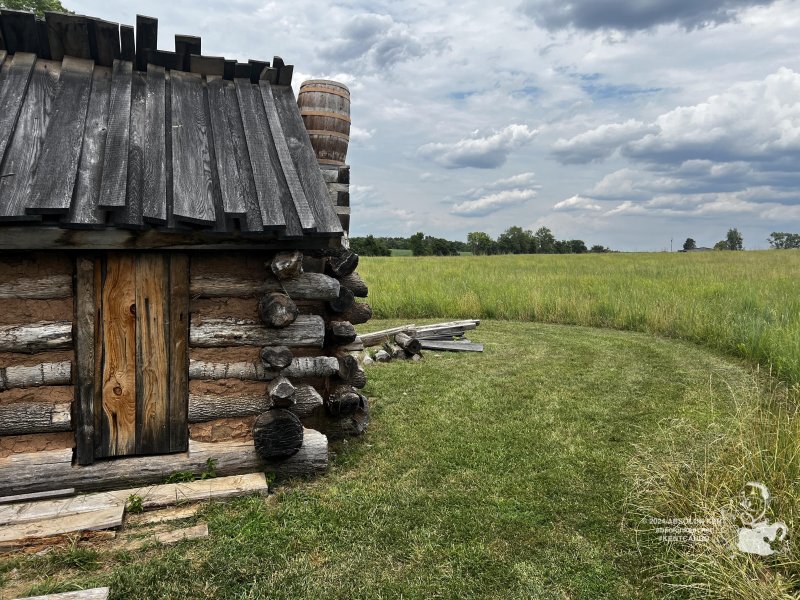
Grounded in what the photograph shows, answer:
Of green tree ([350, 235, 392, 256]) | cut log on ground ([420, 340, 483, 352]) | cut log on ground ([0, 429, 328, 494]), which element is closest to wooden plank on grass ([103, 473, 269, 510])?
cut log on ground ([0, 429, 328, 494])

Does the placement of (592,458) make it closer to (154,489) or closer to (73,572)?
(154,489)

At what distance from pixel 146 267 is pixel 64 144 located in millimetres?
1227

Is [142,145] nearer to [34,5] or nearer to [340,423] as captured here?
[340,423]

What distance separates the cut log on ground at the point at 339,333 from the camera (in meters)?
5.84

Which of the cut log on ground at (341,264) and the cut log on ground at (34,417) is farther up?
the cut log on ground at (341,264)

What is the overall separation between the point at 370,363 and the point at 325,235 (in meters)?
5.55

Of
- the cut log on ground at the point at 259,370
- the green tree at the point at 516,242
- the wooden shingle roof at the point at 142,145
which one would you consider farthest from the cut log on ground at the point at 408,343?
the green tree at the point at 516,242

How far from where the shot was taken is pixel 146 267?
4.75 metres

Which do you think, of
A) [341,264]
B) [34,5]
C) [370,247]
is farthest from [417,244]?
[341,264]

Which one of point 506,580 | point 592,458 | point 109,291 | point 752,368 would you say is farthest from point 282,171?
point 752,368

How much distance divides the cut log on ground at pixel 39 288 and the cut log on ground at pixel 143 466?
1.28 meters

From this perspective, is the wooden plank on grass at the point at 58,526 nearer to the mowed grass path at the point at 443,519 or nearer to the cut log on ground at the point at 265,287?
the mowed grass path at the point at 443,519

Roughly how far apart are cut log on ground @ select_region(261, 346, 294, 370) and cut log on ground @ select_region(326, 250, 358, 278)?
1207 mm

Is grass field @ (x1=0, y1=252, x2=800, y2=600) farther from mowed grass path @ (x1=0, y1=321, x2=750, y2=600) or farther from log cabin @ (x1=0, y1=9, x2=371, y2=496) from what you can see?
log cabin @ (x1=0, y1=9, x2=371, y2=496)
